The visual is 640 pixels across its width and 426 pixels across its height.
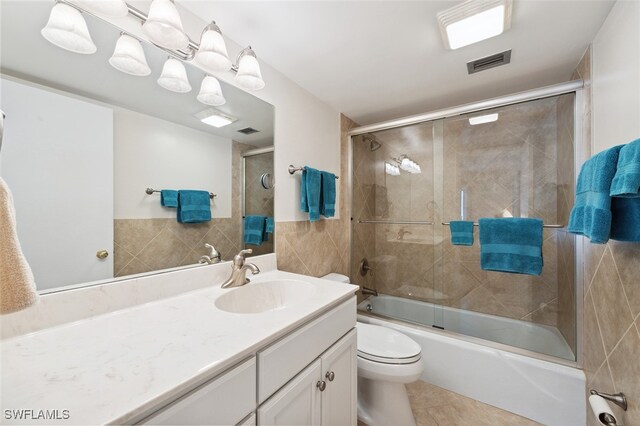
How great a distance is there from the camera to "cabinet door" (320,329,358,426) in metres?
0.94

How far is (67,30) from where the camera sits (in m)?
0.79

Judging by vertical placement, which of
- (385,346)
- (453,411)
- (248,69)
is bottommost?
(453,411)

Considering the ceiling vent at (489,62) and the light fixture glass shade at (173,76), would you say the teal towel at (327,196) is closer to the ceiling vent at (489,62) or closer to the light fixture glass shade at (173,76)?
the light fixture glass shade at (173,76)

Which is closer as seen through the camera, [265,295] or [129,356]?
[129,356]

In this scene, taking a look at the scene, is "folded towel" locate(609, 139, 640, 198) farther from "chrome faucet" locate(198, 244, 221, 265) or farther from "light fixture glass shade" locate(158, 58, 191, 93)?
"light fixture glass shade" locate(158, 58, 191, 93)

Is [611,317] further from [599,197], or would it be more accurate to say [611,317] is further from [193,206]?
[193,206]

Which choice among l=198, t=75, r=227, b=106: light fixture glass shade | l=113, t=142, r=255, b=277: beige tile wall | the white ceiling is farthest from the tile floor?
the white ceiling

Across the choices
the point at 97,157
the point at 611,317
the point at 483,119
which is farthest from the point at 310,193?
the point at 611,317

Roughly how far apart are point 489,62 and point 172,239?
206 centimetres

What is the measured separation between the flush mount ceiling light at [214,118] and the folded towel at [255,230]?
1.73 feet

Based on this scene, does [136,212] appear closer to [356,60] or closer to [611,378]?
[356,60]

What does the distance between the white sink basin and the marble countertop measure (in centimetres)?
18

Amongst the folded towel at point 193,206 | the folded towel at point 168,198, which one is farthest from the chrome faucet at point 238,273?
the folded towel at point 168,198

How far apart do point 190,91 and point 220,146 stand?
0.90 ft
